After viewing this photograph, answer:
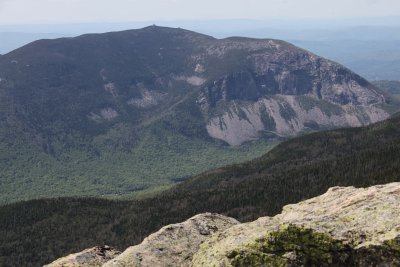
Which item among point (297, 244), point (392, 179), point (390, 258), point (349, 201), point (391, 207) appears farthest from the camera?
point (392, 179)

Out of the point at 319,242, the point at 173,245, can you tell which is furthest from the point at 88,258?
the point at 319,242

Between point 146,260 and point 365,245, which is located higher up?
point 365,245

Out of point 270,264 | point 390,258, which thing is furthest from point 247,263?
point 390,258

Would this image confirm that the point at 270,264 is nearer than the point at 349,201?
Yes

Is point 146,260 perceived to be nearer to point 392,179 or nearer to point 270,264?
point 270,264

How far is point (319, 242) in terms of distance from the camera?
94.0 ft

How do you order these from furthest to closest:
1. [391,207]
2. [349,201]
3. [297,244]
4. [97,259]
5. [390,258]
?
[97,259] < [349,201] < [391,207] < [297,244] < [390,258]

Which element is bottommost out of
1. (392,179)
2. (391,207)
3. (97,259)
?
(392,179)

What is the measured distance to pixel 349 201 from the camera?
37188 mm

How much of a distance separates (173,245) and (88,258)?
27.5 feet

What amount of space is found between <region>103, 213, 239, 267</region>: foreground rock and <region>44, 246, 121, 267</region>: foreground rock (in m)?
4.18

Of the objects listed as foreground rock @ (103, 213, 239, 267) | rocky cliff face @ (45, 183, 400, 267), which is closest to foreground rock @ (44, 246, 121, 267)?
foreground rock @ (103, 213, 239, 267)

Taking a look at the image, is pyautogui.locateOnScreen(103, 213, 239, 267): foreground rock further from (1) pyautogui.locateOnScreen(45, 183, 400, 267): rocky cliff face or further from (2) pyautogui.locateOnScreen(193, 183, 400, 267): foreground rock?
(2) pyautogui.locateOnScreen(193, 183, 400, 267): foreground rock

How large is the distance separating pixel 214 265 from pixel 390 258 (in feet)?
35.0
